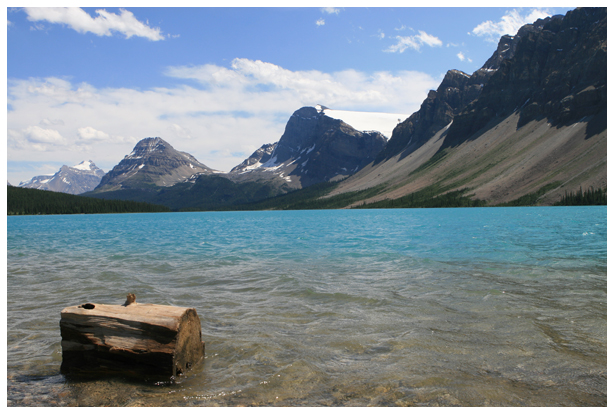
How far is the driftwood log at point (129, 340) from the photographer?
833cm

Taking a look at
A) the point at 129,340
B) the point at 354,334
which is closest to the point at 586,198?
the point at 354,334

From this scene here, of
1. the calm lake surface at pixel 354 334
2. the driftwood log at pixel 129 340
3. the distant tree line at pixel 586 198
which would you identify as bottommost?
the calm lake surface at pixel 354 334

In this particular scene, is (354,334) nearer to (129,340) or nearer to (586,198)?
(129,340)

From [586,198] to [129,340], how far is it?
596ft

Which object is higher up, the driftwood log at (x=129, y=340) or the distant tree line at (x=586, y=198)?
the distant tree line at (x=586, y=198)

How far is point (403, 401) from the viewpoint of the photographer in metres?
7.37

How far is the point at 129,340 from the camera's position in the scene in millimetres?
8477

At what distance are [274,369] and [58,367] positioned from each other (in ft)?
17.4

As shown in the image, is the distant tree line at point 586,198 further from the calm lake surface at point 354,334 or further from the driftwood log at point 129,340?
the driftwood log at point 129,340

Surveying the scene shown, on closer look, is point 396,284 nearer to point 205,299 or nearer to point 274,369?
point 205,299

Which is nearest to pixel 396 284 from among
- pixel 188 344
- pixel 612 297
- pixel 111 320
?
pixel 612 297

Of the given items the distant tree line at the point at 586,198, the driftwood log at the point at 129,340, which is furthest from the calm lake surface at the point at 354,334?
the distant tree line at the point at 586,198

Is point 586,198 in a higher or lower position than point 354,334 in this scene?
higher

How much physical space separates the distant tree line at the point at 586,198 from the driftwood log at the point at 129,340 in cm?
17600
